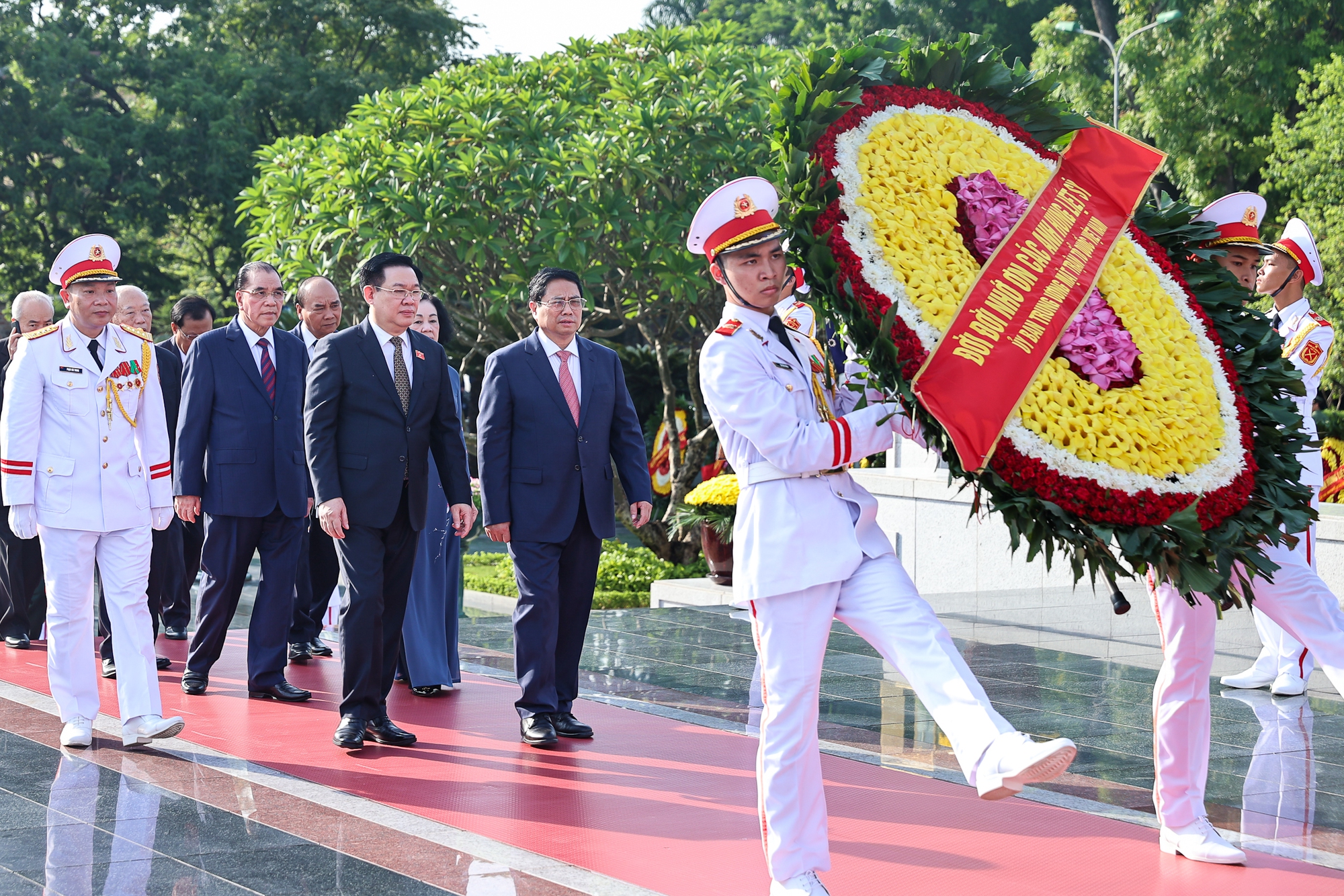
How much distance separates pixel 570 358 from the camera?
6.67 metres

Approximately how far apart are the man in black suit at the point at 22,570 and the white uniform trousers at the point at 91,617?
2752 millimetres

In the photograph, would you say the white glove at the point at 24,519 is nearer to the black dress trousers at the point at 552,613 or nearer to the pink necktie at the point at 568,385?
the black dress trousers at the point at 552,613

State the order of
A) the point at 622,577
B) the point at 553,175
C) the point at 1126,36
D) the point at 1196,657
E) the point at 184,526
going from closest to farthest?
the point at 1196,657 < the point at 184,526 < the point at 553,175 < the point at 622,577 < the point at 1126,36

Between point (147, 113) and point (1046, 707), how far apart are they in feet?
84.7

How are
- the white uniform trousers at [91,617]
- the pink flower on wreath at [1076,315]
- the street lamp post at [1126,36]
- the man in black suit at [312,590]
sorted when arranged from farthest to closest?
the street lamp post at [1126,36] < the man in black suit at [312,590] < the white uniform trousers at [91,617] < the pink flower on wreath at [1076,315]

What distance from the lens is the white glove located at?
618 centimetres

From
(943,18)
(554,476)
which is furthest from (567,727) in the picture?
(943,18)

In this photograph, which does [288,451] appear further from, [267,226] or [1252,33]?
[1252,33]

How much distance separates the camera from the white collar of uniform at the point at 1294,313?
288 inches

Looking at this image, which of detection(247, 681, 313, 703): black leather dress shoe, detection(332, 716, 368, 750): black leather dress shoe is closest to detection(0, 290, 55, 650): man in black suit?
detection(247, 681, 313, 703): black leather dress shoe

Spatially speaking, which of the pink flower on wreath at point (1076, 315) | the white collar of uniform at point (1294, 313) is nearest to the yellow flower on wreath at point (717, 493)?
the white collar of uniform at point (1294, 313)

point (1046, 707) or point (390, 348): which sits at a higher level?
point (390, 348)

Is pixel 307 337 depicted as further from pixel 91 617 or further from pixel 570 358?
pixel 91 617

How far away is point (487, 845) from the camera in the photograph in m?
4.72
